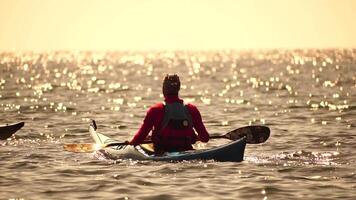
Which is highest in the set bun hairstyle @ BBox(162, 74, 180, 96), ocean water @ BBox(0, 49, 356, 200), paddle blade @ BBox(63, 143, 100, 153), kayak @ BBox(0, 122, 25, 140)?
bun hairstyle @ BBox(162, 74, 180, 96)

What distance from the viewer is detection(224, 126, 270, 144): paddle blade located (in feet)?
50.4

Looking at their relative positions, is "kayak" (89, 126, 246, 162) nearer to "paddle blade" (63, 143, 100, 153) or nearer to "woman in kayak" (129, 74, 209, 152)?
"woman in kayak" (129, 74, 209, 152)

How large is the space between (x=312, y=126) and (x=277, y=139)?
11.9 feet

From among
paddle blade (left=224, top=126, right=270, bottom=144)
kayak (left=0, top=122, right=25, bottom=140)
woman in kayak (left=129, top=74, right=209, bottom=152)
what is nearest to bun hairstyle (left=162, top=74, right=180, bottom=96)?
woman in kayak (left=129, top=74, right=209, bottom=152)

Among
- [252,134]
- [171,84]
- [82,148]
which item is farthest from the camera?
[82,148]

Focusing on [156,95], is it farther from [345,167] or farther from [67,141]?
[345,167]

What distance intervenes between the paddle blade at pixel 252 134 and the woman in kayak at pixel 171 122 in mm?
1098

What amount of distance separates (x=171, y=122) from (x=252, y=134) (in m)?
2.07

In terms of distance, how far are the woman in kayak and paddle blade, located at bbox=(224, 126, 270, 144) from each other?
110 cm

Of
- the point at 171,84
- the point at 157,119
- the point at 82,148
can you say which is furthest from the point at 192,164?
the point at 82,148

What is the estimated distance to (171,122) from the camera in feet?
46.4

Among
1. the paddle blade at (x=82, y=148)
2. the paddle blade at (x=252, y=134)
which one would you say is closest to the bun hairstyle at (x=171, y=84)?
the paddle blade at (x=252, y=134)

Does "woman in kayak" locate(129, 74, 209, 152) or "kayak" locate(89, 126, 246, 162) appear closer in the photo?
"woman in kayak" locate(129, 74, 209, 152)

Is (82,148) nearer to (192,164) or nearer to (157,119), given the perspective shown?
(157,119)
